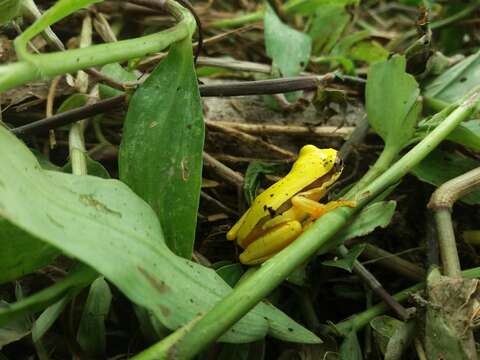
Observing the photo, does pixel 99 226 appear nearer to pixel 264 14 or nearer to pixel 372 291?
pixel 372 291

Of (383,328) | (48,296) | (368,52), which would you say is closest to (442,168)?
(383,328)

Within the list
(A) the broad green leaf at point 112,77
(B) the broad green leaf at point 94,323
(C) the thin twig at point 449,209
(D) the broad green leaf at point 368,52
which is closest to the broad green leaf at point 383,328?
(C) the thin twig at point 449,209


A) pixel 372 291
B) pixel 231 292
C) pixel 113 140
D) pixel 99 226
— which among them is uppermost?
pixel 99 226

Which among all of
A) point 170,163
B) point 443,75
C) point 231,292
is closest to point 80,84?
point 170,163

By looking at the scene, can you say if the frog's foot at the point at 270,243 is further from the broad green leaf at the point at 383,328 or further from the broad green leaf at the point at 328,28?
the broad green leaf at the point at 328,28

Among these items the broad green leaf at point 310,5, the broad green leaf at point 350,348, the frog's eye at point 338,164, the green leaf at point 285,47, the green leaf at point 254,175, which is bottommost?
the broad green leaf at point 350,348
